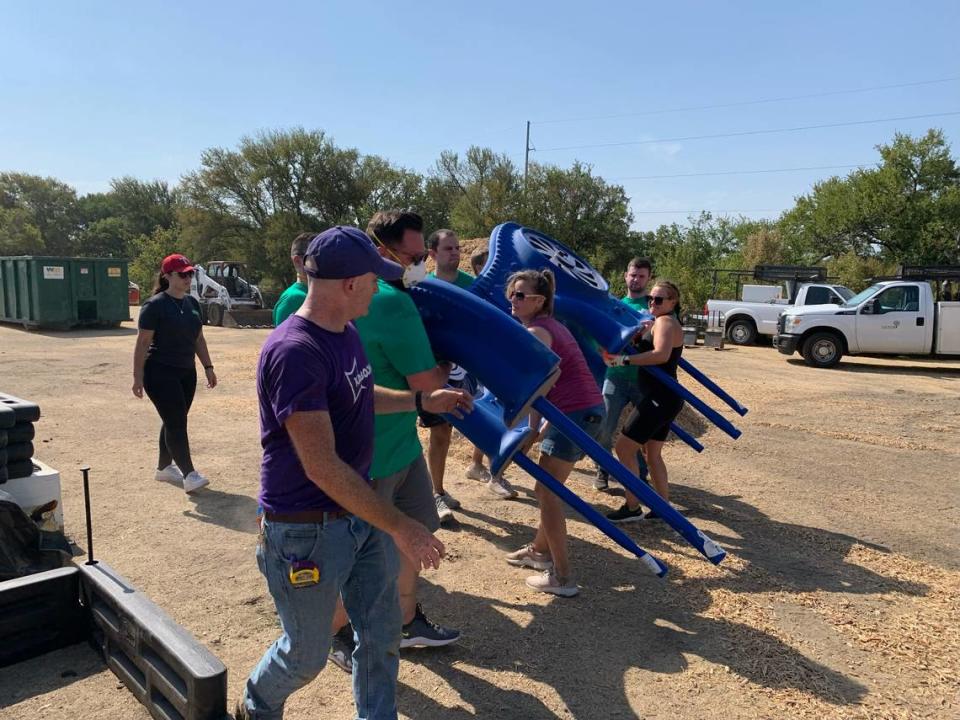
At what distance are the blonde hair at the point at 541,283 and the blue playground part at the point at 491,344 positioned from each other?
626 millimetres

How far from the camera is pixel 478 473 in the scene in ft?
18.8

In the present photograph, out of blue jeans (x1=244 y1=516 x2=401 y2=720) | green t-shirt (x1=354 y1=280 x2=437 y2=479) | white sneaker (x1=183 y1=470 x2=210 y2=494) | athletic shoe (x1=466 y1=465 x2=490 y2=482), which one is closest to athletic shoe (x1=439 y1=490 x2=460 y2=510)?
athletic shoe (x1=466 y1=465 x2=490 y2=482)

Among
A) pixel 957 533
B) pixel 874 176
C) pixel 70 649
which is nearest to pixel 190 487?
pixel 70 649

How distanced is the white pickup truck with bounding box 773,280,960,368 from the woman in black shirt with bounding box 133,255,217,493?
13.7 meters

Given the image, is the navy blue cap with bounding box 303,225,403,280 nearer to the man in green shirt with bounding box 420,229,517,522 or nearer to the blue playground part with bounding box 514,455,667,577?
the blue playground part with bounding box 514,455,667,577

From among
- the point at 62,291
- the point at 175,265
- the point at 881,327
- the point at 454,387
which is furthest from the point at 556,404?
the point at 62,291

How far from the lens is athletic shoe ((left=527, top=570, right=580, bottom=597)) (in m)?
3.68

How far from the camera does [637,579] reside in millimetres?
3943

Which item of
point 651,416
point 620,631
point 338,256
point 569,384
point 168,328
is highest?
point 338,256

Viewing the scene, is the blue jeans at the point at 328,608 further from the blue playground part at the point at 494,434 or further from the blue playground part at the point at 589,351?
the blue playground part at the point at 589,351

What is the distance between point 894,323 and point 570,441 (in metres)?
14.4

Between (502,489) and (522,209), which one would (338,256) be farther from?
(522,209)

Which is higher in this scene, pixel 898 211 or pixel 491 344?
pixel 898 211

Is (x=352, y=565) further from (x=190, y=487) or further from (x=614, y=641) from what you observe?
(x=190, y=487)
